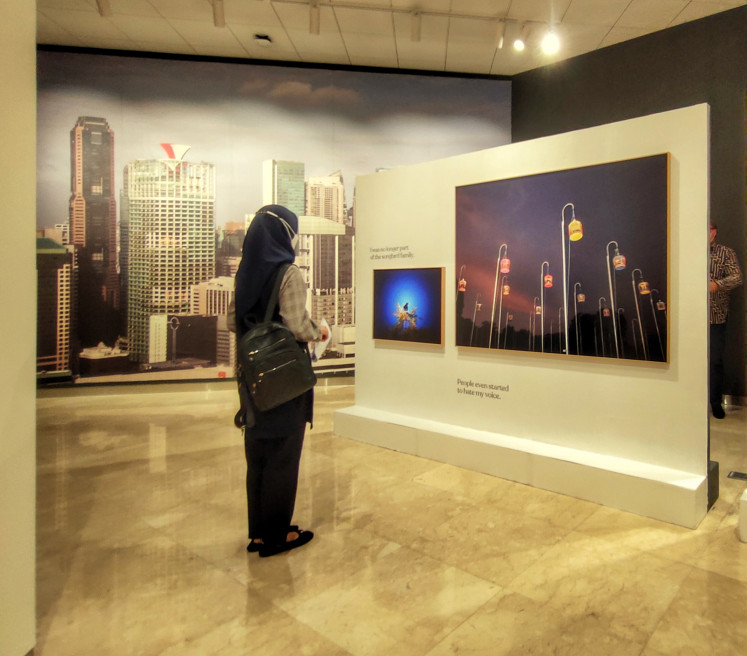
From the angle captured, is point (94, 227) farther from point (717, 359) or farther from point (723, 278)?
point (717, 359)

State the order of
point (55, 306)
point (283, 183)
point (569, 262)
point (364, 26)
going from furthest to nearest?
point (283, 183) < point (55, 306) < point (364, 26) < point (569, 262)

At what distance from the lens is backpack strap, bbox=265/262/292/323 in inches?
94.0

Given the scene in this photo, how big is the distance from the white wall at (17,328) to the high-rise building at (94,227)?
5609 mm

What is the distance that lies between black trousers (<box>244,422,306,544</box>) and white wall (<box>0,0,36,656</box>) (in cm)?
96

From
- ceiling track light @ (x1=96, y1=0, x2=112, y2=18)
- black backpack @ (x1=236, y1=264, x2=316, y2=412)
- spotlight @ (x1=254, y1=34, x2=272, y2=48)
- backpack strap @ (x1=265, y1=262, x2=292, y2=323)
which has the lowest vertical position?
black backpack @ (x1=236, y1=264, x2=316, y2=412)

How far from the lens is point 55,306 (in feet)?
22.2

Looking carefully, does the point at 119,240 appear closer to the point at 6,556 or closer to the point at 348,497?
the point at 348,497

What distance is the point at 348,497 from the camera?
3281mm

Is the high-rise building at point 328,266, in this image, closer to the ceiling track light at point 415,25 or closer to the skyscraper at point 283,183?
the skyscraper at point 283,183

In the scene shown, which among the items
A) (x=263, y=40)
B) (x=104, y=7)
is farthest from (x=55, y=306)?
(x=263, y=40)

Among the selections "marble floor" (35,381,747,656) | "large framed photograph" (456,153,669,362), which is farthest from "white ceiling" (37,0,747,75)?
"marble floor" (35,381,747,656)

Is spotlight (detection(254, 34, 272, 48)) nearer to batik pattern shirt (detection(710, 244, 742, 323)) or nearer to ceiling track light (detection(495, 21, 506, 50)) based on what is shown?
ceiling track light (detection(495, 21, 506, 50))

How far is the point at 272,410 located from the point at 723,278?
5275 millimetres

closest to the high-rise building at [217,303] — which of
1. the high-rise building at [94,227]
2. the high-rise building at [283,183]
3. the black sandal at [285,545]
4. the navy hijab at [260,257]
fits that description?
the high-rise building at [94,227]
